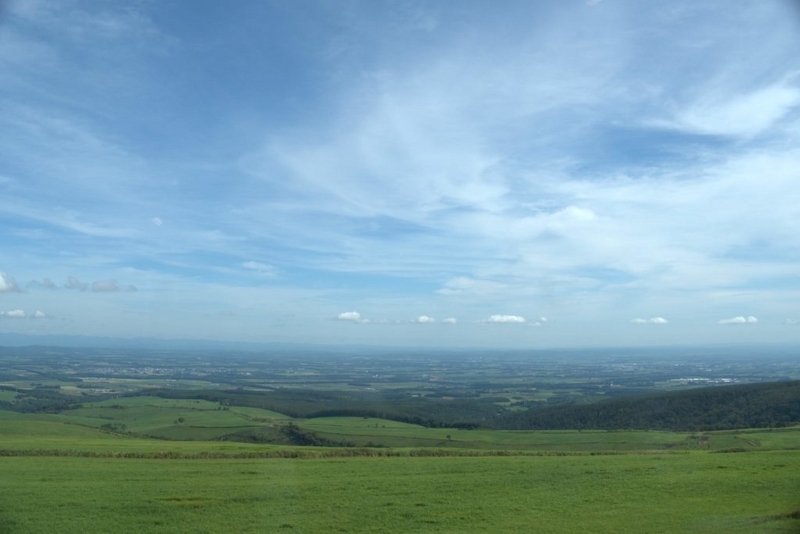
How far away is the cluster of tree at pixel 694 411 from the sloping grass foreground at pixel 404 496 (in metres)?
32.2

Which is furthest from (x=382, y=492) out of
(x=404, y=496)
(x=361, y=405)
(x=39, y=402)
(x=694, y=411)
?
(x=39, y=402)

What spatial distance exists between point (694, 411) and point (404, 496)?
52.6 m

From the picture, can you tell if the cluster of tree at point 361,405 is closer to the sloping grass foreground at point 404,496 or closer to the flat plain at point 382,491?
the flat plain at point 382,491

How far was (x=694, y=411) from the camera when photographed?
61094 millimetres

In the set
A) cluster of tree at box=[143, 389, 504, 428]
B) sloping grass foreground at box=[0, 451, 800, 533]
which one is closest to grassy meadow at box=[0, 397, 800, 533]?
sloping grass foreground at box=[0, 451, 800, 533]

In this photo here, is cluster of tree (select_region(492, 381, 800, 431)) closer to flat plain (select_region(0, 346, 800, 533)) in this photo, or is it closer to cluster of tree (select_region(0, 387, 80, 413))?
flat plain (select_region(0, 346, 800, 533))

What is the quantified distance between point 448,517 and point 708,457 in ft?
54.1

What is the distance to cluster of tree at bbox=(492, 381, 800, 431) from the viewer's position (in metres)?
54.5

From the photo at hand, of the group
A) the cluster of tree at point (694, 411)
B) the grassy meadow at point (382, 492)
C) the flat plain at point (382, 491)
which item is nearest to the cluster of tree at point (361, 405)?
the cluster of tree at point (694, 411)

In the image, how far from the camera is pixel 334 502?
17891 mm

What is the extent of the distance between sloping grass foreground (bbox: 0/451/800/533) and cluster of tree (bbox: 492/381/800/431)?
32235mm

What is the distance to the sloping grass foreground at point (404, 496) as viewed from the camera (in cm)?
1530

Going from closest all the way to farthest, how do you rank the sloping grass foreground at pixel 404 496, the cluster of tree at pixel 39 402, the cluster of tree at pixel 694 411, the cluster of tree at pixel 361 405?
the sloping grass foreground at pixel 404 496 < the cluster of tree at pixel 694 411 < the cluster of tree at pixel 39 402 < the cluster of tree at pixel 361 405

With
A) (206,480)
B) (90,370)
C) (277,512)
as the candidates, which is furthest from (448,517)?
(90,370)
